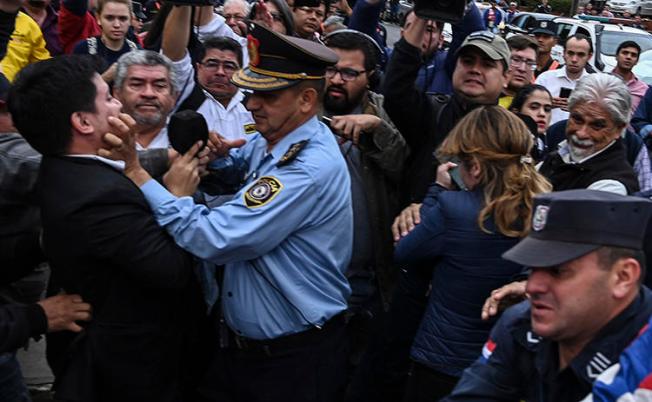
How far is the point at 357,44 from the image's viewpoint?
12.3ft

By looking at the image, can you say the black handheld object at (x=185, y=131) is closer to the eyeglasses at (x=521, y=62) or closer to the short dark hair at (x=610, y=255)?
the short dark hair at (x=610, y=255)

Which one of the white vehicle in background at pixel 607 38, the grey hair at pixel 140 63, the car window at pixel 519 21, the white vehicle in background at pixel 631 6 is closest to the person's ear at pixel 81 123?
the grey hair at pixel 140 63

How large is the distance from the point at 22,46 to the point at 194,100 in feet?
7.43

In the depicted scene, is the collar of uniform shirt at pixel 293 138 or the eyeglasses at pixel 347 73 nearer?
the collar of uniform shirt at pixel 293 138

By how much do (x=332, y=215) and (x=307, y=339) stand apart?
1.50 ft

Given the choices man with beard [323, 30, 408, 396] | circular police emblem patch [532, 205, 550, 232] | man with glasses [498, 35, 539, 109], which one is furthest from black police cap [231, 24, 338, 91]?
man with glasses [498, 35, 539, 109]

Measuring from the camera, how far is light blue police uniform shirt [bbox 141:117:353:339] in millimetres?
2453

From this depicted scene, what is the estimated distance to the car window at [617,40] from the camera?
1404 centimetres

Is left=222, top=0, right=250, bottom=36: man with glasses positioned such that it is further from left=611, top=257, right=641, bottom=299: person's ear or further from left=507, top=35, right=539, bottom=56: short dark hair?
left=611, top=257, right=641, bottom=299: person's ear

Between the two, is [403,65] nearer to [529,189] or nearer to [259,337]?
[529,189]

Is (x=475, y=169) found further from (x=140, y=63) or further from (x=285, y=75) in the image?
(x=140, y=63)

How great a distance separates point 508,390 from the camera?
204 cm

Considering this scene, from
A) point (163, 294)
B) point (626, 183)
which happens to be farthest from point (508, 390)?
point (626, 183)

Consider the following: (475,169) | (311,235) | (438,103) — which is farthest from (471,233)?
(438,103)
